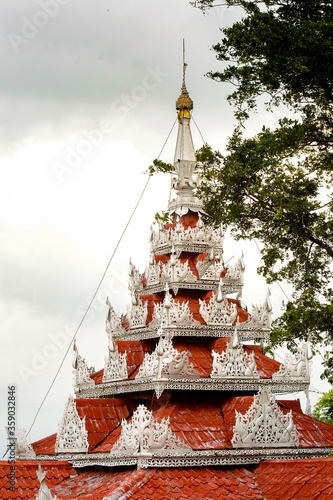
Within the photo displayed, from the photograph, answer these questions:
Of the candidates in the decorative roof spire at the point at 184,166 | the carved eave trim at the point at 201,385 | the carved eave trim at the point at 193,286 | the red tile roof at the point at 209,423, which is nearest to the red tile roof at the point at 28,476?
the red tile roof at the point at 209,423

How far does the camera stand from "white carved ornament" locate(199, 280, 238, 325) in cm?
1736

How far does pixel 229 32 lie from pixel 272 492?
1051 centimetres

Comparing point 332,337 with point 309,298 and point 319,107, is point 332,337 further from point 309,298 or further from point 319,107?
point 319,107

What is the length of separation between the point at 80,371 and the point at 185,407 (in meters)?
3.47

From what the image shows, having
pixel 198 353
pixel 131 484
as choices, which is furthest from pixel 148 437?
pixel 198 353

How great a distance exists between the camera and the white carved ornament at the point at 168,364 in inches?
621

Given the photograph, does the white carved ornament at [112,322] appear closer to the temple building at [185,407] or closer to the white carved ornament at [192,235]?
the temple building at [185,407]

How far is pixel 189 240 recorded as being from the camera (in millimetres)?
19125

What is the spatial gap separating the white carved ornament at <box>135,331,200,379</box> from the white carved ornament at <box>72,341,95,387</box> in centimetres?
271

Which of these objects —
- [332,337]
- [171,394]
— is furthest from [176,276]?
[332,337]

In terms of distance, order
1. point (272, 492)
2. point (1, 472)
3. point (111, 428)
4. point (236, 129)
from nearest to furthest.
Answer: point (272, 492)
point (1, 472)
point (111, 428)
point (236, 129)

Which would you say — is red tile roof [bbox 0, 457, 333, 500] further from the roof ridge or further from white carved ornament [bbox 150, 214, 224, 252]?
white carved ornament [bbox 150, 214, 224, 252]

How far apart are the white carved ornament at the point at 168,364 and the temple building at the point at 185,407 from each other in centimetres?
2

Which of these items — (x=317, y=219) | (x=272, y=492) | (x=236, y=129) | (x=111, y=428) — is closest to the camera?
(x=272, y=492)
